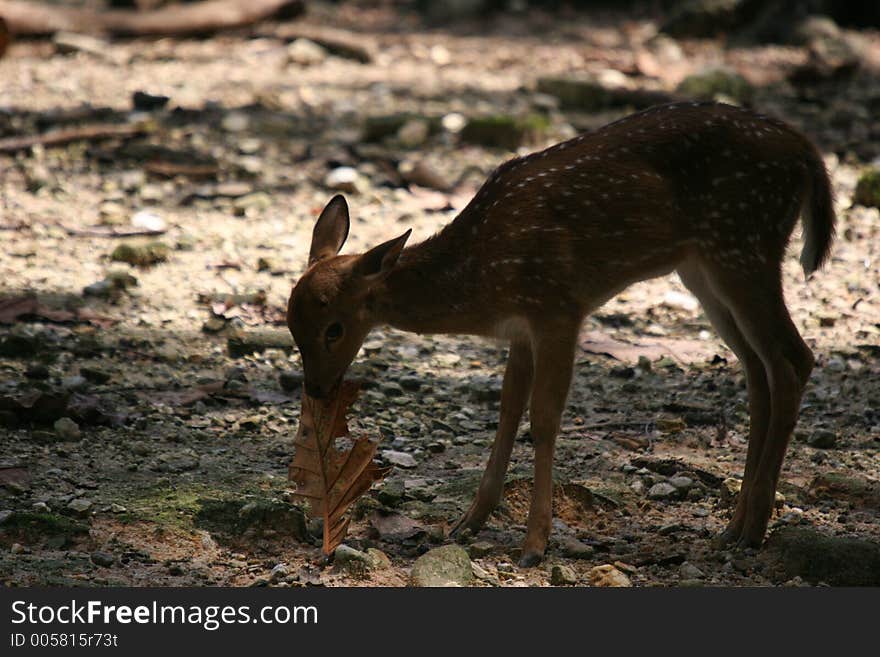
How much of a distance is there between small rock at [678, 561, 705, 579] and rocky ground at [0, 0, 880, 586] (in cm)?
2

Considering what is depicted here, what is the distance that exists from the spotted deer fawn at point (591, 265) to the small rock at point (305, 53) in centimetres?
900

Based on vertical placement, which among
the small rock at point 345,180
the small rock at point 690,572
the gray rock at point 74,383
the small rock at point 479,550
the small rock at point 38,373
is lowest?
the small rock at point 479,550

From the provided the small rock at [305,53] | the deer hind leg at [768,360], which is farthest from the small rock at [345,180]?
the deer hind leg at [768,360]

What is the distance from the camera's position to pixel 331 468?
581 cm

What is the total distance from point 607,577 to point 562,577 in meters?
0.19

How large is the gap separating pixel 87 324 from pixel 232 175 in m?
3.26

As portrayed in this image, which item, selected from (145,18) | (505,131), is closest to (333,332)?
(505,131)

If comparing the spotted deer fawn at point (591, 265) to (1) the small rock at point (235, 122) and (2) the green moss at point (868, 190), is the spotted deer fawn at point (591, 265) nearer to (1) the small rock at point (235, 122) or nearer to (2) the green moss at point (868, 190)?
(2) the green moss at point (868, 190)

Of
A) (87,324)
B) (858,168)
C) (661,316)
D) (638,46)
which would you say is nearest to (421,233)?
(661,316)

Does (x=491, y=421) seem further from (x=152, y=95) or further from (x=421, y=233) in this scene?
(x=152, y=95)

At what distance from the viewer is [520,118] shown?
41.0 feet

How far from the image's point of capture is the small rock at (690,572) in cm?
571

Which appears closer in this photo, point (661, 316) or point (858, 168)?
point (661, 316)

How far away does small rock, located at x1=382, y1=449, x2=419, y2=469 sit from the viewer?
6832mm
